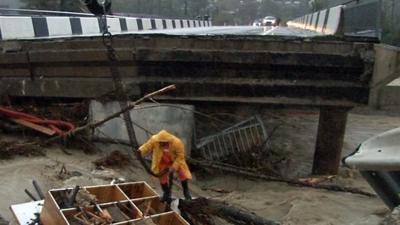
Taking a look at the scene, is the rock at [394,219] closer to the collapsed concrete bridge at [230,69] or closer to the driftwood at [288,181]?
the driftwood at [288,181]

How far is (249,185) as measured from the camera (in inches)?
303

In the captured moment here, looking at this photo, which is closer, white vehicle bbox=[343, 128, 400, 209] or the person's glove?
white vehicle bbox=[343, 128, 400, 209]

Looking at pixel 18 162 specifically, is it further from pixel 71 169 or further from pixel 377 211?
pixel 377 211

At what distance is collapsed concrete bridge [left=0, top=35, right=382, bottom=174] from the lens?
7168 mm

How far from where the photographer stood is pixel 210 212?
5.21m

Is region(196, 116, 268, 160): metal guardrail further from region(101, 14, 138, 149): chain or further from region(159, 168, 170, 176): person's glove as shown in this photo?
region(159, 168, 170, 176): person's glove

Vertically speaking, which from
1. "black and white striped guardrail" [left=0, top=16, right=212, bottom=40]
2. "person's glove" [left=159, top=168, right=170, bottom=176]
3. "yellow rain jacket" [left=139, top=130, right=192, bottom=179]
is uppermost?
"black and white striped guardrail" [left=0, top=16, right=212, bottom=40]

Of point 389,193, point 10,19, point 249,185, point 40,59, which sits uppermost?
point 10,19

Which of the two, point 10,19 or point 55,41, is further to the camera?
point 10,19

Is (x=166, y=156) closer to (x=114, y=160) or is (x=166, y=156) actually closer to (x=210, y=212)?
(x=210, y=212)

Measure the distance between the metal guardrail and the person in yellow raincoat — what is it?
2.92m

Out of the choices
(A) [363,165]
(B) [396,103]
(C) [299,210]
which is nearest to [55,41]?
(C) [299,210]

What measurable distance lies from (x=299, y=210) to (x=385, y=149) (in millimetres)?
3466

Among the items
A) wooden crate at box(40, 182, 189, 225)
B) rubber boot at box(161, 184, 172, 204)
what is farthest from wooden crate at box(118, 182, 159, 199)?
rubber boot at box(161, 184, 172, 204)
